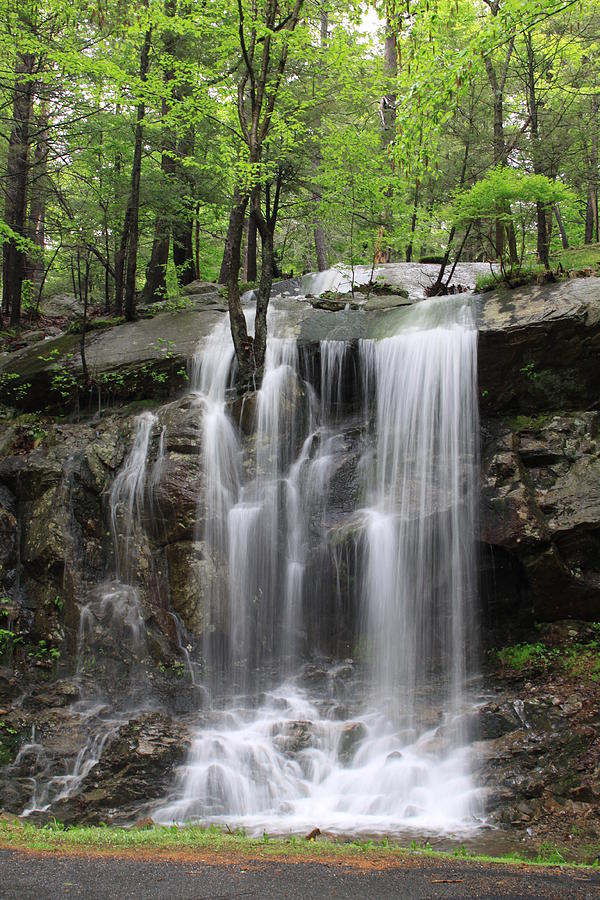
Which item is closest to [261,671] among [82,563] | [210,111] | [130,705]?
[130,705]

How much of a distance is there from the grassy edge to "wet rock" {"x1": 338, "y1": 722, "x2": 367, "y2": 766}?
2.05 m

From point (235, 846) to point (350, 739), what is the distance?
306 cm

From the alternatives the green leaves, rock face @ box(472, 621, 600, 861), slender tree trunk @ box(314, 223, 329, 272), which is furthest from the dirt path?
slender tree trunk @ box(314, 223, 329, 272)

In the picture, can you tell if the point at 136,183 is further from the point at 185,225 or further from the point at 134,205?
the point at 185,225

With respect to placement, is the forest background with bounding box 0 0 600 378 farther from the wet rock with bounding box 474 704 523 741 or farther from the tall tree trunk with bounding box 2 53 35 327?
the wet rock with bounding box 474 704 523 741

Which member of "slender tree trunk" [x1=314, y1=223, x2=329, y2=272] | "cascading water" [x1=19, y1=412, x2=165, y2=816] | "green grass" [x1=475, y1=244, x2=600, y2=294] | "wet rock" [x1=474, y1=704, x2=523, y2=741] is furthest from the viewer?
"slender tree trunk" [x1=314, y1=223, x2=329, y2=272]

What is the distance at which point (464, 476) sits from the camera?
935 cm

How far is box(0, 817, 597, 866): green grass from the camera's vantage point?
4.49 meters

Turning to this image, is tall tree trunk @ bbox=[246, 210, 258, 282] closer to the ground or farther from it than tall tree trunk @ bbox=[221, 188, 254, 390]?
farther from it

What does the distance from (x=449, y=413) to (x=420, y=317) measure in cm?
226

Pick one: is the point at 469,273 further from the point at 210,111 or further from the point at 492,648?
the point at 492,648

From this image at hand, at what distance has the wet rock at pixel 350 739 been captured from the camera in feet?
24.1

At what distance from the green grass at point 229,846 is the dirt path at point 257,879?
23cm

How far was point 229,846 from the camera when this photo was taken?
472 cm
